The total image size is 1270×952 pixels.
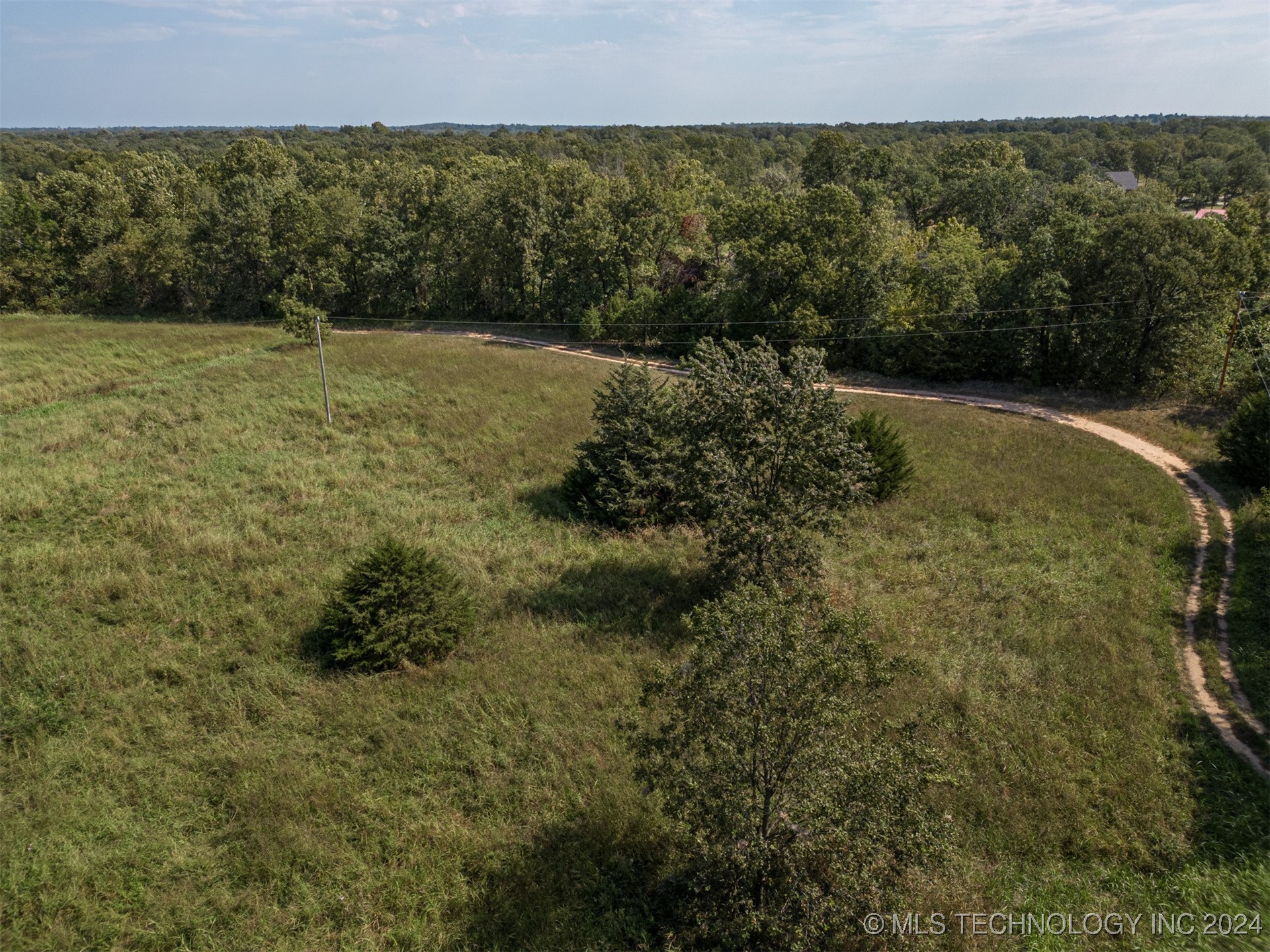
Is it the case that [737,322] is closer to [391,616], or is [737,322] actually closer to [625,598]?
[625,598]

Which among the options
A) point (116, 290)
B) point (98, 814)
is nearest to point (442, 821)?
point (98, 814)

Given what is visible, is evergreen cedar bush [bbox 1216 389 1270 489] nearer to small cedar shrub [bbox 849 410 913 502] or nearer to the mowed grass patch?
small cedar shrub [bbox 849 410 913 502]

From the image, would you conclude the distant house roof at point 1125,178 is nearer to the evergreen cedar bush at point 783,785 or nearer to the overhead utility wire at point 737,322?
the overhead utility wire at point 737,322

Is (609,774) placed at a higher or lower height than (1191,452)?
lower

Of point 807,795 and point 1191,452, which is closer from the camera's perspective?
point 807,795

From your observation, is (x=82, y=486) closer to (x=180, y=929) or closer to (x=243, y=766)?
(x=243, y=766)

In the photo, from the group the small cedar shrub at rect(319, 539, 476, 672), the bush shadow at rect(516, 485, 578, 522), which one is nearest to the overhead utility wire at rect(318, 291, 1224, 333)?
the bush shadow at rect(516, 485, 578, 522)

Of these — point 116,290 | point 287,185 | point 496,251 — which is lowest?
point 116,290
